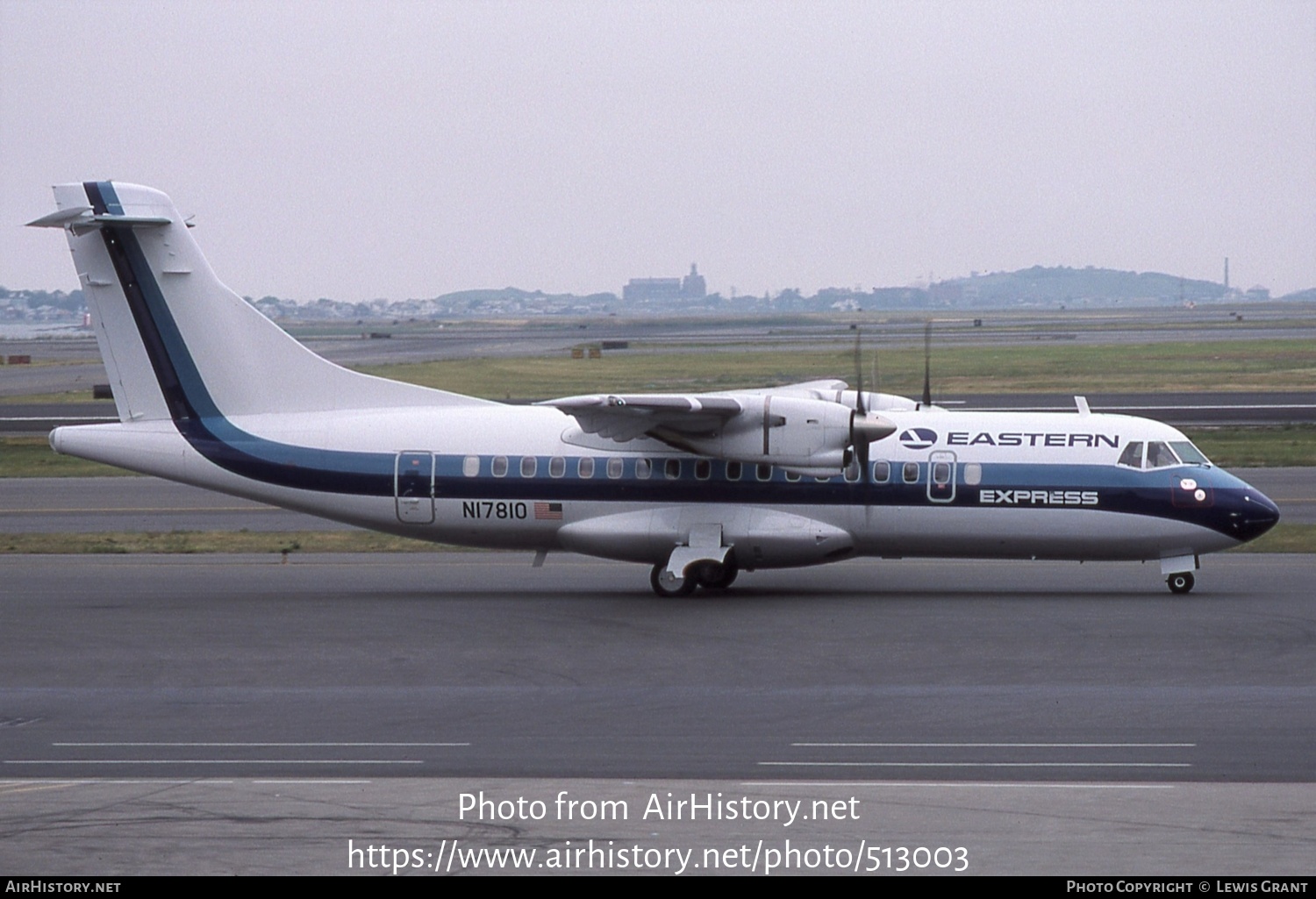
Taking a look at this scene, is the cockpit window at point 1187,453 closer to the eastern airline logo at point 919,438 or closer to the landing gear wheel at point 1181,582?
the landing gear wheel at point 1181,582

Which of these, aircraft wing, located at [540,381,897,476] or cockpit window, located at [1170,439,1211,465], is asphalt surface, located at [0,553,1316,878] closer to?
cockpit window, located at [1170,439,1211,465]

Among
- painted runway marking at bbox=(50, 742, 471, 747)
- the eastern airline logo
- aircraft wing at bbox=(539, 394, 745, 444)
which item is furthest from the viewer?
the eastern airline logo

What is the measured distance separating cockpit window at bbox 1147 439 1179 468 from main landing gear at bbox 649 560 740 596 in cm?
652

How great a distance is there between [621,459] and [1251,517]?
371 inches

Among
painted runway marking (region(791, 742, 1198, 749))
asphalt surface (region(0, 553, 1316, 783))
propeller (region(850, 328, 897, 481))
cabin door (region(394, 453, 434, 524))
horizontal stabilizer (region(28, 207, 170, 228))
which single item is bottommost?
asphalt surface (region(0, 553, 1316, 783))

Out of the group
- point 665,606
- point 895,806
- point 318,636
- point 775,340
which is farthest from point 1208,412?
point 775,340

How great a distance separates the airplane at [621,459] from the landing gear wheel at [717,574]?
0.12 feet

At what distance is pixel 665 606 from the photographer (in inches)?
811

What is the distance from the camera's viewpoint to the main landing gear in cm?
2125

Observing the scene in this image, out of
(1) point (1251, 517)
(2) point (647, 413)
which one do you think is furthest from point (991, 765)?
(1) point (1251, 517)

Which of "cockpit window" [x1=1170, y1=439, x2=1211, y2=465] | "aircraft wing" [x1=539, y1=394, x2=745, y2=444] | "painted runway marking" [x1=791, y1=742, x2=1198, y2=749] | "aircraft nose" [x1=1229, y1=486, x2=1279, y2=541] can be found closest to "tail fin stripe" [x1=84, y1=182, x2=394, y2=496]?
"aircraft wing" [x1=539, y1=394, x2=745, y2=444]

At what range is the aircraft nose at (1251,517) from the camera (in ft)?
67.3

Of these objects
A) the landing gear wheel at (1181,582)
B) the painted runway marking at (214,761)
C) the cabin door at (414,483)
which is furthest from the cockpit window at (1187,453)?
the painted runway marking at (214,761)
